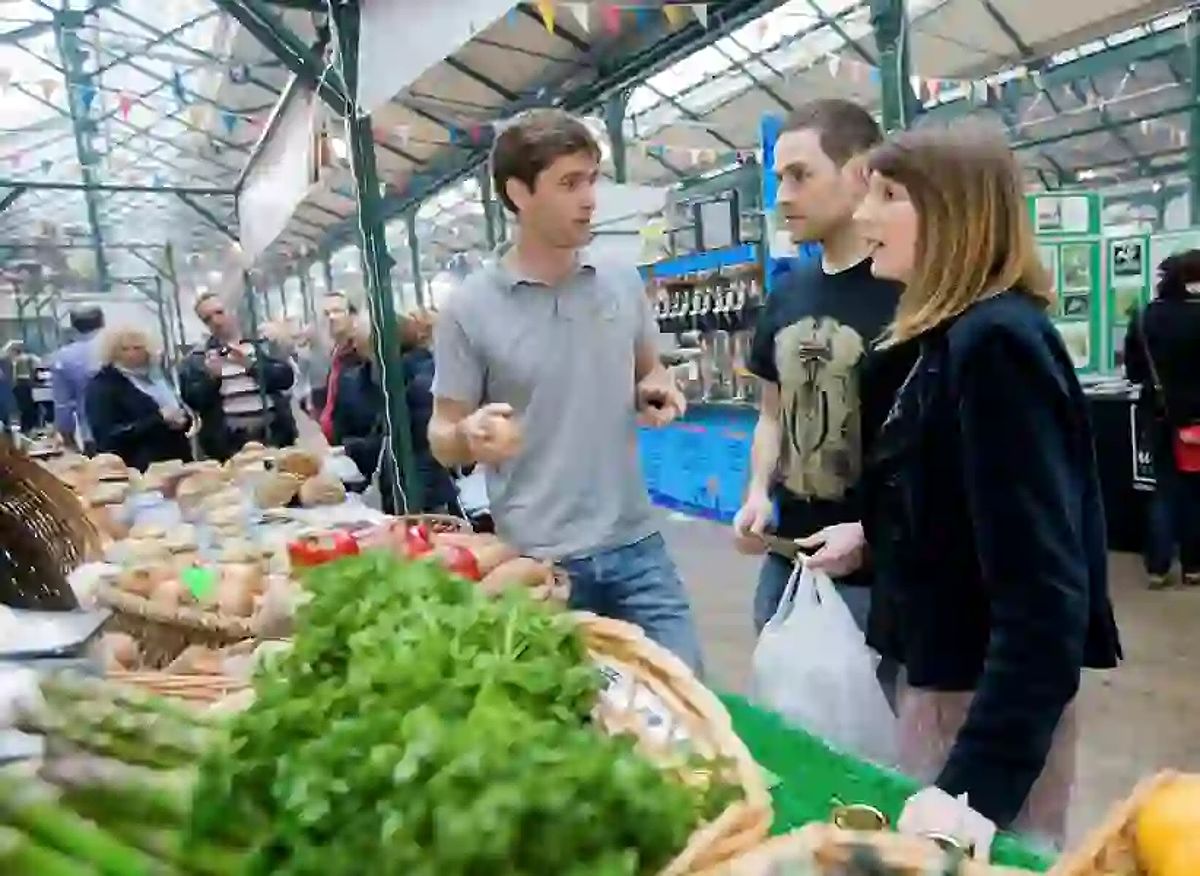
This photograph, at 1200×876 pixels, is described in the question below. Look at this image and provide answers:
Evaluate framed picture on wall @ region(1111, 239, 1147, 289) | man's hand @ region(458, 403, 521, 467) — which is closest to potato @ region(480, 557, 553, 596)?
man's hand @ region(458, 403, 521, 467)

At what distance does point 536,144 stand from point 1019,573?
1215 millimetres

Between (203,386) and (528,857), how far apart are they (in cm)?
596

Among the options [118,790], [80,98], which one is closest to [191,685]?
[118,790]

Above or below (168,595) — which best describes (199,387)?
above

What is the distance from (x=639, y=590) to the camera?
220 cm

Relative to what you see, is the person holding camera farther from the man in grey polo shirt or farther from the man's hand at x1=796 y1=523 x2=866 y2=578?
the man's hand at x1=796 y1=523 x2=866 y2=578

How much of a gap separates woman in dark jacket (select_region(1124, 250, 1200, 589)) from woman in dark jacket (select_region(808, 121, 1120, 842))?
14.2 ft

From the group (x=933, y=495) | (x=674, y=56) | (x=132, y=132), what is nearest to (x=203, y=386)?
(x=674, y=56)

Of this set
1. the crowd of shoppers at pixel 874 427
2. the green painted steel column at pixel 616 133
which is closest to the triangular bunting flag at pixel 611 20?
the green painted steel column at pixel 616 133

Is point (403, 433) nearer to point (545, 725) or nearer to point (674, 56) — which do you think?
point (674, 56)

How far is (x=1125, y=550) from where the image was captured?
6.36 m

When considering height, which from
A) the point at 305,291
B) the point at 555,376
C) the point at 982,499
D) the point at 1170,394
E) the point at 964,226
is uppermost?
the point at 305,291

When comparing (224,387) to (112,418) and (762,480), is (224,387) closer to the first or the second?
(112,418)

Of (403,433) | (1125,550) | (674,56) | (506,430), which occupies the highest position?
(674,56)
